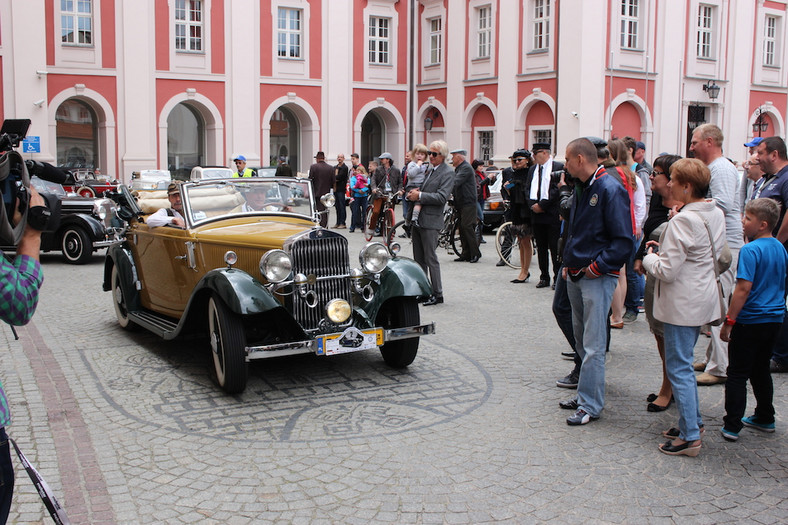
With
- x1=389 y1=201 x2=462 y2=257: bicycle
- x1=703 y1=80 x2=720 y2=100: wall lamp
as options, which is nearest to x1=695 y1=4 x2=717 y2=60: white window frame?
x1=703 y1=80 x2=720 y2=100: wall lamp

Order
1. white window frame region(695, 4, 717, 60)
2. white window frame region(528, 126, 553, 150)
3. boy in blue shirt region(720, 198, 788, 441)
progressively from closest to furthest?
boy in blue shirt region(720, 198, 788, 441) < white window frame region(528, 126, 553, 150) < white window frame region(695, 4, 717, 60)

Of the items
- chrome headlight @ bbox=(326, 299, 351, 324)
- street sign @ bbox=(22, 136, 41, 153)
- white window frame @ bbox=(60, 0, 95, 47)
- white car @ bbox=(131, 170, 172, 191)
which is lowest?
chrome headlight @ bbox=(326, 299, 351, 324)

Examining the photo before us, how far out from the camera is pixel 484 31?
1228 inches

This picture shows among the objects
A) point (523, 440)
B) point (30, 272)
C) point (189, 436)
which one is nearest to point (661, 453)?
point (523, 440)

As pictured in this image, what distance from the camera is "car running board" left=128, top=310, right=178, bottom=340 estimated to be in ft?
22.7

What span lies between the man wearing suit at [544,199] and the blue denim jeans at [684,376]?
208 inches

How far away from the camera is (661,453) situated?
479 cm

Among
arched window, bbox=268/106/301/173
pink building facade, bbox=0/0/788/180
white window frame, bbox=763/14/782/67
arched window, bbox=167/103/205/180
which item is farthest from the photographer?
arched window, bbox=268/106/301/173

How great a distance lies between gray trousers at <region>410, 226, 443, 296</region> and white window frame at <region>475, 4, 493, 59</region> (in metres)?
22.7

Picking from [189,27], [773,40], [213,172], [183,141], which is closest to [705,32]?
[773,40]

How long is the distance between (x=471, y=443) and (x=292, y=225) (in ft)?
9.76

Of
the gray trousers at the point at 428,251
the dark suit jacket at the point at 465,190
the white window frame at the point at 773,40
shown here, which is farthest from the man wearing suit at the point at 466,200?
the white window frame at the point at 773,40

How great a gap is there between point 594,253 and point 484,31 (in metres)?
27.6

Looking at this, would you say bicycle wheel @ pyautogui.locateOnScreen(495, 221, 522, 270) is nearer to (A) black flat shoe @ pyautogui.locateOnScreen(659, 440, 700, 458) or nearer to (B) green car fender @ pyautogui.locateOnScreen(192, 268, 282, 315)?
(B) green car fender @ pyautogui.locateOnScreen(192, 268, 282, 315)
